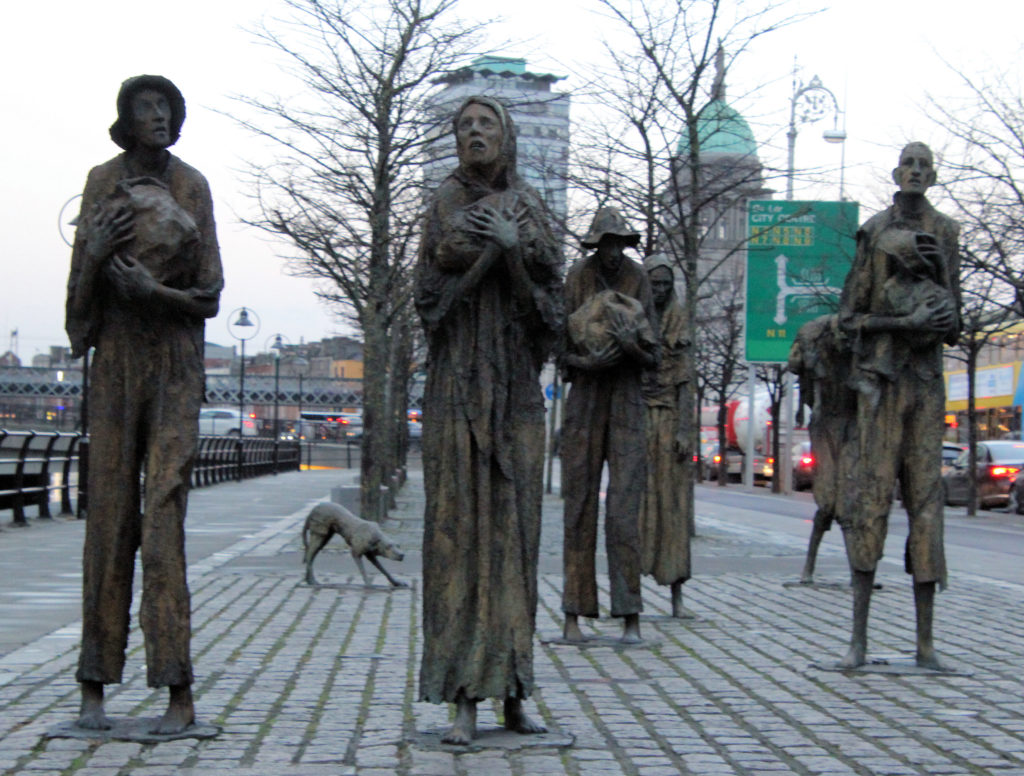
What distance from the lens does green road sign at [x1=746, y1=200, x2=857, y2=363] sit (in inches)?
1018

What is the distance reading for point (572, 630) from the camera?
907cm

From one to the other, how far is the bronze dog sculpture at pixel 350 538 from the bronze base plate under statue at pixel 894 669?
15.7 ft

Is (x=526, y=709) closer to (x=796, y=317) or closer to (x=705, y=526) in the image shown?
(x=705, y=526)

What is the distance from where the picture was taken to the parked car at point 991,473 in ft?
110

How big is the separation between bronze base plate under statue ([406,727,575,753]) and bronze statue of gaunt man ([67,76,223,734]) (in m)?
0.87

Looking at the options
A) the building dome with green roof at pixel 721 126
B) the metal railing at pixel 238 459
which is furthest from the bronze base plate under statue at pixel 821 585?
the metal railing at pixel 238 459

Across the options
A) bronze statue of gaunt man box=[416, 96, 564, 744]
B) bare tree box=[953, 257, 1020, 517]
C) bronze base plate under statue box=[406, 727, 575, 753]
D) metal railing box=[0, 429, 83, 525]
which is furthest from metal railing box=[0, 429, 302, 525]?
bare tree box=[953, 257, 1020, 517]

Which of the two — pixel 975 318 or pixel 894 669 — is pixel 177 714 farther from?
pixel 975 318

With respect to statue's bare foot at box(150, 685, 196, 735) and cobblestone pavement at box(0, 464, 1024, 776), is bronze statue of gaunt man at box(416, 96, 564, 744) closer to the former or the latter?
cobblestone pavement at box(0, 464, 1024, 776)

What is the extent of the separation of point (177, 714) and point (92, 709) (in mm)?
344

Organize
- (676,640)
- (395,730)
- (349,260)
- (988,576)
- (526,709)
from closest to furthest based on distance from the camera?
1. (395,730)
2. (526,709)
3. (676,640)
4. (988,576)
5. (349,260)

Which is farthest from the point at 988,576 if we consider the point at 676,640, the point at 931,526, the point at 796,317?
the point at 796,317

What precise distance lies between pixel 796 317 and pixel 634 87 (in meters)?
8.41

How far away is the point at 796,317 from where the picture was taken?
89.8 ft
